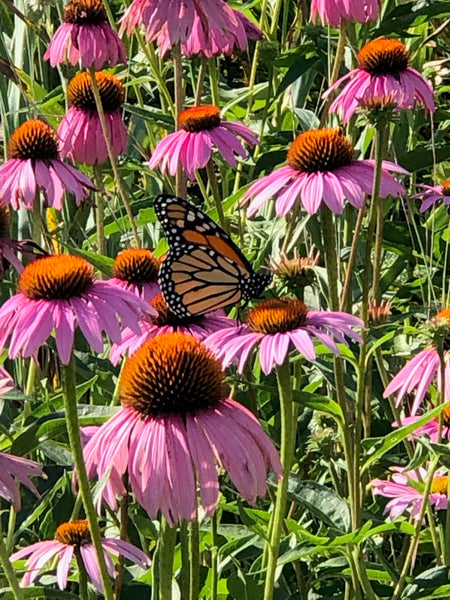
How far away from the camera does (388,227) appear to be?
207 centimetres

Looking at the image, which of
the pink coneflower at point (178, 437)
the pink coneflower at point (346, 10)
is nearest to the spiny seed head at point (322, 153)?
the pink coneflower at point (346, 10)

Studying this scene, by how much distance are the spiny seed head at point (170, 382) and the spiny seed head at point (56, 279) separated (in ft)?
0.52

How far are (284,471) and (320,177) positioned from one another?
0.60m

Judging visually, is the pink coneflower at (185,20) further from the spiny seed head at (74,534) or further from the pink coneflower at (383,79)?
the spiny seed head at (74,534)

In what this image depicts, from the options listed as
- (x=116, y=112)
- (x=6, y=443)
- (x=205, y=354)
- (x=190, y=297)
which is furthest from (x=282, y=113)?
(x=205, y=354)

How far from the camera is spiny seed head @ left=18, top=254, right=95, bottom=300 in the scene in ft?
3.83

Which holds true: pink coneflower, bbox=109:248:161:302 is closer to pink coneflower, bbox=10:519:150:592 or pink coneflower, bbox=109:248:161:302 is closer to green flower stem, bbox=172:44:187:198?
green flower stem, bbox=172:44:187:198

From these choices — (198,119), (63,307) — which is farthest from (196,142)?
(63,307)

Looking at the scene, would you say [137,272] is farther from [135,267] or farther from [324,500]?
[324,500]

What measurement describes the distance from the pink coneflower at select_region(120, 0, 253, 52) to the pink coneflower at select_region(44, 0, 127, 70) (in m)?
0.12

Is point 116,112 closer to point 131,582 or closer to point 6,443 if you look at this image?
point 6,443

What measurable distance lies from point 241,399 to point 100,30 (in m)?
0.78

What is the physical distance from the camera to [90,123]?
6.77 feet

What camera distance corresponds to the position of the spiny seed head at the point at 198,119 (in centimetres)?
182
